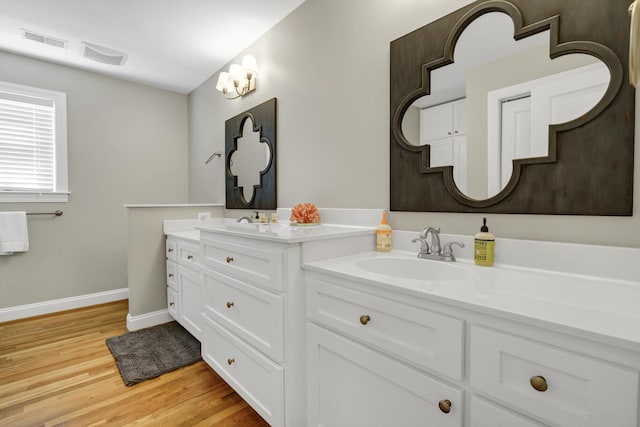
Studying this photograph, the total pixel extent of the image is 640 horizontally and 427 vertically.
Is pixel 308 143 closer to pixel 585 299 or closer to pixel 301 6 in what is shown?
pixel 301 6

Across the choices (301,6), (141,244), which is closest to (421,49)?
(301,6)

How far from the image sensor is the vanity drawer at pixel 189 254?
6.86 ft

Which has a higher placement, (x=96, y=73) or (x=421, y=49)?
(x=96, y=73)

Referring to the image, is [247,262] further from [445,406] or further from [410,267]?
[445,406]

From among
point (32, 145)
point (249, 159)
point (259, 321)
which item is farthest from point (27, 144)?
point (259, 321)

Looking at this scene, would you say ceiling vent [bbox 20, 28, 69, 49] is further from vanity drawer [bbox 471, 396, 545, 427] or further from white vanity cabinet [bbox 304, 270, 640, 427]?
vanity drawer [bbox 471, 396, 545, 427]

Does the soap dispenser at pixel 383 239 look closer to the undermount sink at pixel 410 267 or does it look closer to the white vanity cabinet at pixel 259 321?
the undermount sink at pixel 410 267

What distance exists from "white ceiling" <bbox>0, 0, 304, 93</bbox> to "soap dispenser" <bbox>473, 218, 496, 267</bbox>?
186cm

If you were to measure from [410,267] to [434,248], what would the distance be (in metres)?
0.13

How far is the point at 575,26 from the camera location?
1.00m

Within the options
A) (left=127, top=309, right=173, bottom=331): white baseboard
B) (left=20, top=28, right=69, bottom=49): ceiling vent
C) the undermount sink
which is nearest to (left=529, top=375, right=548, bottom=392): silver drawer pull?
the undermount sink

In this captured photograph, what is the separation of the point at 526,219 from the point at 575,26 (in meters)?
0.66

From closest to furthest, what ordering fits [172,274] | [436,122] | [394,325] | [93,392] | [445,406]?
1. [445,406]
2. [394,325]
3. [436,122]
4. [93,392]
5. [172,274]

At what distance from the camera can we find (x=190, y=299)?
2.19 m
